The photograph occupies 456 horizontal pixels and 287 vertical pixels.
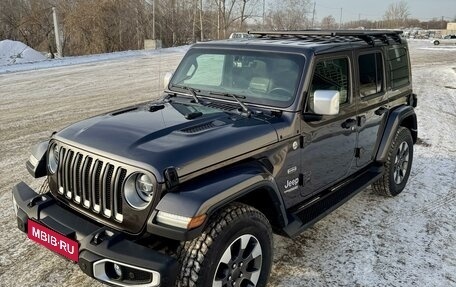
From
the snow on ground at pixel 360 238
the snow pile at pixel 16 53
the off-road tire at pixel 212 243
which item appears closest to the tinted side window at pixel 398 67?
the snow on ground at pixel 360 238

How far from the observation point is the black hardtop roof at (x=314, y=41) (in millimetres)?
3893

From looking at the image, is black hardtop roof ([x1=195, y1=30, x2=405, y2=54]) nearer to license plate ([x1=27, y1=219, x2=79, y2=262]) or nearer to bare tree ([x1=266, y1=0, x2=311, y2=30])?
license plate ([x1=27, y1=219, x2=79, y2=262])

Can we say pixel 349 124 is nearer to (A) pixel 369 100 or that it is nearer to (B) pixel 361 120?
(B) pixel 361 120

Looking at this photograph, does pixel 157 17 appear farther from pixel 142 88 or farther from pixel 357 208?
pixel 357 208

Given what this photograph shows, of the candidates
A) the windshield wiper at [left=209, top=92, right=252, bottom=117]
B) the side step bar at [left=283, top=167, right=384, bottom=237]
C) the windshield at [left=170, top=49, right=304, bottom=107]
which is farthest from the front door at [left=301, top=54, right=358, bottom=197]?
the windshield wiper at [left=209, top=92, right=252, bottom=117]

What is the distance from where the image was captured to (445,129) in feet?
28.4

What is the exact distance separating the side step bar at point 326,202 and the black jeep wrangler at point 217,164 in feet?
0.06

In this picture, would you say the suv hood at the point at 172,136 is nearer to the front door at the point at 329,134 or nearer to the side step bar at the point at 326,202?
the front door at the point at 329,134

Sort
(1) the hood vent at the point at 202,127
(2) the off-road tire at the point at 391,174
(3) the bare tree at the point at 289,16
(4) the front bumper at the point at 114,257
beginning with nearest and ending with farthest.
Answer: (4) the front bumper at the point at 114,257, (1) the hood vent at the point at 202,127, (2) the off-road tire at the point at 391,174, (3) the bare tree at the point at 289,16

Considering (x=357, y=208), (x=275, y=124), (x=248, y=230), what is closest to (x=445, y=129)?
(x=357, y=208)

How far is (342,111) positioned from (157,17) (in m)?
37.6

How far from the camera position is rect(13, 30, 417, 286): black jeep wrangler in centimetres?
258

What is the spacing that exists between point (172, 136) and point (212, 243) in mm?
819

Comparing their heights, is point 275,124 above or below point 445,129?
above
